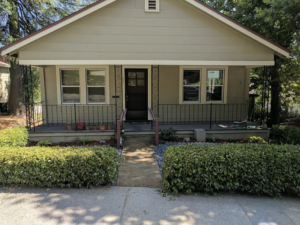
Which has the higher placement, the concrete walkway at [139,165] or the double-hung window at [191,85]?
the double-hung window at [191,85]

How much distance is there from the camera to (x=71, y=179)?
4.02 m

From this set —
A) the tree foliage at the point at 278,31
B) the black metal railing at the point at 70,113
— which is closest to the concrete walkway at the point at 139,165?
the black metal railing at the point at 70,113

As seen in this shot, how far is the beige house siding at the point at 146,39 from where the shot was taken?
23.8 ft

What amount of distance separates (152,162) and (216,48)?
468 cm

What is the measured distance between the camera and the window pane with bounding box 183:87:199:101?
948 cm

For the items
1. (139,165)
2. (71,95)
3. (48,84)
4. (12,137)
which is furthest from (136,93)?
(12,137)

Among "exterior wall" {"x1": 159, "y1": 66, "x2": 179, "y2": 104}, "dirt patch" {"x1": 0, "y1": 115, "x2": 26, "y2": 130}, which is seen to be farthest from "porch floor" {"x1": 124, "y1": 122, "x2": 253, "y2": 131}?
"dirt patch" {"x1": 0, "y1": 115, "x2": 26, "y2": 130}

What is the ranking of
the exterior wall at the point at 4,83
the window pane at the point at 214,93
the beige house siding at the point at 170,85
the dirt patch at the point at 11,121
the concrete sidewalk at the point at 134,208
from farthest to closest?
the exterior wall at the point at 4,83 → the dirt patch at the point at 11,121 → the window pane at the point at 214,93 → the beige house siding at the point at 170,85 → the concrete sidewalk at the point at 134,208

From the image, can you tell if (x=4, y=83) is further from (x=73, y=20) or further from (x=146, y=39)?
(x=146, y=39)

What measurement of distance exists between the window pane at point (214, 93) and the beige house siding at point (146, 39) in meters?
2.01

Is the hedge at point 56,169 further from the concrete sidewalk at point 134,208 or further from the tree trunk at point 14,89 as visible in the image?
the tree trunk at point 14,89

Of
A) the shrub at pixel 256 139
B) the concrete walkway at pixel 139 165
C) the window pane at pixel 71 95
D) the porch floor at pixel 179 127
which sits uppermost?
the window pane at pixel 71 95

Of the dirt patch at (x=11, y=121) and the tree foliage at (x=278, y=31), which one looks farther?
the dirt patch at (x=11, y=121)

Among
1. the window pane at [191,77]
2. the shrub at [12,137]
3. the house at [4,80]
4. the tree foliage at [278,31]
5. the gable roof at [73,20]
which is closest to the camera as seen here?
the shrub at [12,137]
